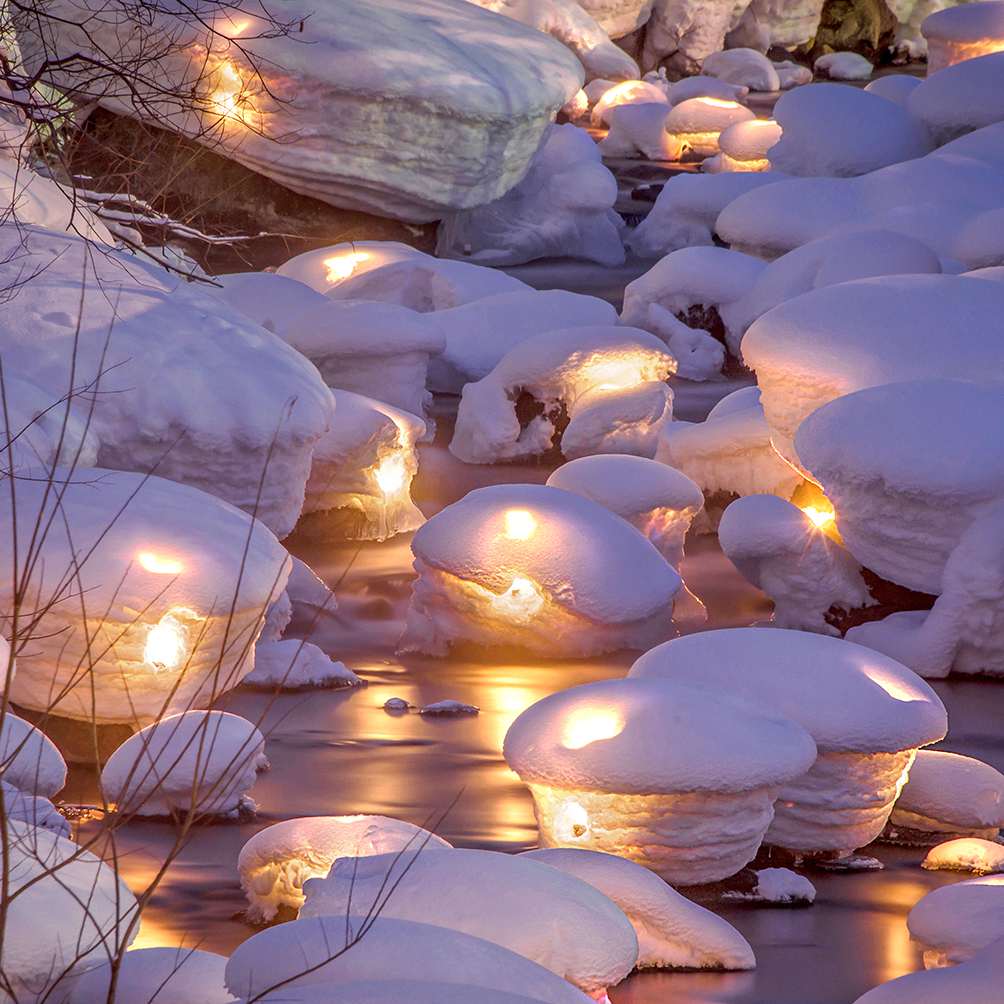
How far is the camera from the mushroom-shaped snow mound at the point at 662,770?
400cm

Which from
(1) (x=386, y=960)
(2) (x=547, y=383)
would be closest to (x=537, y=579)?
(2) (x=547, y=383)

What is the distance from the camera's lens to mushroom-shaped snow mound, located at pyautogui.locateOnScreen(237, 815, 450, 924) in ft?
12.0

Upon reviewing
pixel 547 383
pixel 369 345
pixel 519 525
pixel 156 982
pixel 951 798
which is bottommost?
pixel 547 383

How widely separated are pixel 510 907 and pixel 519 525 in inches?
129

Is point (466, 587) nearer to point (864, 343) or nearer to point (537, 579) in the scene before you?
point (537, 579)

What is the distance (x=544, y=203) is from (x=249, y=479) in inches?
379

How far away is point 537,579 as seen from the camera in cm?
623

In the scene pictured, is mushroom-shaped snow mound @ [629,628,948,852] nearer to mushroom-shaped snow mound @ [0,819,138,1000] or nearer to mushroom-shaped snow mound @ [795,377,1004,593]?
mushroom-shaped snow mound @ [795,377,1004,593]

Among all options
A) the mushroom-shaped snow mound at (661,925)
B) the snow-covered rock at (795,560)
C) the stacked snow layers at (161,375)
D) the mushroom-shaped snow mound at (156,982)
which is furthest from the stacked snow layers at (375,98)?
the mushroom-shaped snow mound at (156,982)

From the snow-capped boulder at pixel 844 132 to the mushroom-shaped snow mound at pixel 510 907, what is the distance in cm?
1294

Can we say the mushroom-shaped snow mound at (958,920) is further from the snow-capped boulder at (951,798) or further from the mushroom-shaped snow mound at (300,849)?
the mushroom-shaped snow mound at (300,849)

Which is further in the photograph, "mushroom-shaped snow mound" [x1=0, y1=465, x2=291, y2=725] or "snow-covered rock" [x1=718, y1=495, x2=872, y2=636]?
"snow-covered rock" [x1=718, y1=495, x2=872, y2=636]

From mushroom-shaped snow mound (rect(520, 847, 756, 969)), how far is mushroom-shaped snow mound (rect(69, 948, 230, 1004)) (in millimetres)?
954

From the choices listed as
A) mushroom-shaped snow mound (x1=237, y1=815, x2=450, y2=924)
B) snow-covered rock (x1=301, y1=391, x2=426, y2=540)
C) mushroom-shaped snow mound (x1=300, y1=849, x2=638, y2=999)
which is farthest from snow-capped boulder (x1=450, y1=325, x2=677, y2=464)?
mushroom-shaped snow mound (x1=300, y1=849, x2=638, y2=999)
